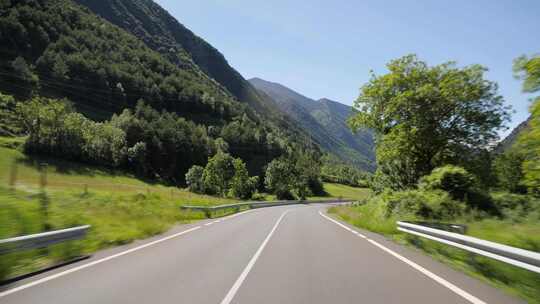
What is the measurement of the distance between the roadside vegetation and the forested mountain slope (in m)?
81.3

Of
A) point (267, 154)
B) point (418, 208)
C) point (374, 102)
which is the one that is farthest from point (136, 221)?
point (267, 154)

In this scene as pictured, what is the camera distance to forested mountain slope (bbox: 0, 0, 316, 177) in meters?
121

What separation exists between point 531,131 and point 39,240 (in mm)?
14041

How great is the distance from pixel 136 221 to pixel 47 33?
161m

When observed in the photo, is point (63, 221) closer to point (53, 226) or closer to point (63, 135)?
point (53, 226)

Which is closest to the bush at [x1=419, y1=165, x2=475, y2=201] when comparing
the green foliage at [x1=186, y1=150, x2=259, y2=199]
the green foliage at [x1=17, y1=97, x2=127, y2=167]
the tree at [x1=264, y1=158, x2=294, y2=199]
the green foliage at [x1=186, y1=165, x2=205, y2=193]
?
the green foliage at [x1=186, y1=150, x2=259, y2=199]

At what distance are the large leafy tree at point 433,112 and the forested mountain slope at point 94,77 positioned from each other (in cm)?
8163

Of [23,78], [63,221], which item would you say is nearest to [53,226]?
[63,221]

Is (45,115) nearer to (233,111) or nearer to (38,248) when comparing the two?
(38,248)

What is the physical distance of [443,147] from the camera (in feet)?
86.3

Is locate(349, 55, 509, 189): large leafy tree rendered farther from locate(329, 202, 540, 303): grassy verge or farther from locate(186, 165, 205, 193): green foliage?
locate(186, 165, 205, 193): green foliage

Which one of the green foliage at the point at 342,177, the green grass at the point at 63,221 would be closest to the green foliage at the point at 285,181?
the green foliage at the point at 342,177

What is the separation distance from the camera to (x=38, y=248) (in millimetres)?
7855

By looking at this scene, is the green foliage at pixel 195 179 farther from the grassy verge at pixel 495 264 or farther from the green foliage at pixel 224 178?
the grassy verge at pixel 495 264
